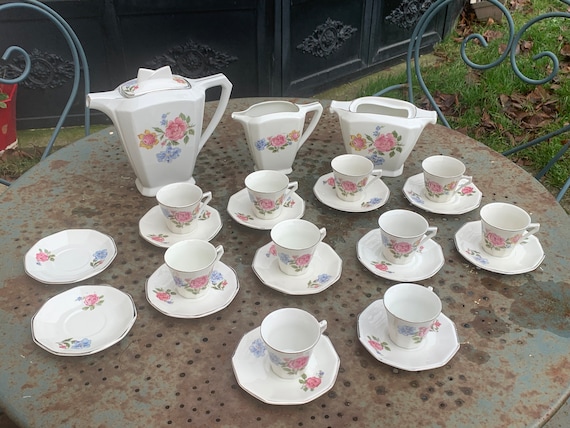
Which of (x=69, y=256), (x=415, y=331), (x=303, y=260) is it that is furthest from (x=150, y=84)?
(x=415, y=331)

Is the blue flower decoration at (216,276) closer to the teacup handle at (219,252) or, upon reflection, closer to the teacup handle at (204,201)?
the teacup handle at (219,252)

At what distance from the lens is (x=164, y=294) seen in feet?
3.29

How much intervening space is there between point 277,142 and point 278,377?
0.60 metres

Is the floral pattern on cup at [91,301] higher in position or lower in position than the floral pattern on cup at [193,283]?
lower

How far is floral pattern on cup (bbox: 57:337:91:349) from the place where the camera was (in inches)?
35.8

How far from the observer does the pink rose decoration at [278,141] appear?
1.28 m

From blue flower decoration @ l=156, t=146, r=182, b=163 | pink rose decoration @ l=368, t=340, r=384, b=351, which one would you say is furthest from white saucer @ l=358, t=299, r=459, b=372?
blue flower decoration @ l=156, t=146, r=182, b=163

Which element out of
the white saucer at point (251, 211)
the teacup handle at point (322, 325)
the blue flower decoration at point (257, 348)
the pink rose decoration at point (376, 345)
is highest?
the teacup handle at point (322, 325)

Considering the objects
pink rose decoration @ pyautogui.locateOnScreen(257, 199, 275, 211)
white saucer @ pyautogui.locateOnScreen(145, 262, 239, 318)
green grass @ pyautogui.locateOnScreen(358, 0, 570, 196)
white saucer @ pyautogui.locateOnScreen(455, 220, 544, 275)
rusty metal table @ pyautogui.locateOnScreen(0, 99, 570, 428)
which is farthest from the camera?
green grass @ pyautogui.locateOnScreen(358, 0, 570, 196)

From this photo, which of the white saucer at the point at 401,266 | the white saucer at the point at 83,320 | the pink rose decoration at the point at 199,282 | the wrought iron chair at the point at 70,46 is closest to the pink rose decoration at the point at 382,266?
the white saucer at the point at 401,266

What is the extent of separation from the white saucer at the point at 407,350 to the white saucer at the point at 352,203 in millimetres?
321

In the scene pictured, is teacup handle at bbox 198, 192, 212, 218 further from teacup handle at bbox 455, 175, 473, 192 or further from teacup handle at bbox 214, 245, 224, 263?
teacup handle at bbox 455, 175, 473, 192

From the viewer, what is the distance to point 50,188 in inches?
51.3

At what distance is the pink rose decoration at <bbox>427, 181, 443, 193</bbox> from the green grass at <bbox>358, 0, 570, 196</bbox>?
1607mm
